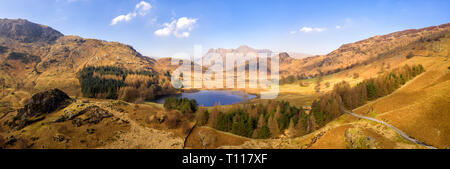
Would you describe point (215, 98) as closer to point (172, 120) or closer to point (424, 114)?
point (172, 120)

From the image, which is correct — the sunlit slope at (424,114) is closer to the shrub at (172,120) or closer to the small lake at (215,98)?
the shrub at (172,120)

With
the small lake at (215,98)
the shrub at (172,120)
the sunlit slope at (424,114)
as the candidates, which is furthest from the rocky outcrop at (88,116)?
the sunlit slope at (424,114)

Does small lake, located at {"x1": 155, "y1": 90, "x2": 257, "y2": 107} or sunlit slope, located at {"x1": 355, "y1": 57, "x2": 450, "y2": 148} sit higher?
sunlit slope, located at {"x1": 355, "y1": 57, "x2": 450, "y2": 148}

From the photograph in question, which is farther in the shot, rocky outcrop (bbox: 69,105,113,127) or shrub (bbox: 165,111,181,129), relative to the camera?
shrub (bbox: 165,111,181,129)

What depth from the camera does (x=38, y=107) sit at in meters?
51.2

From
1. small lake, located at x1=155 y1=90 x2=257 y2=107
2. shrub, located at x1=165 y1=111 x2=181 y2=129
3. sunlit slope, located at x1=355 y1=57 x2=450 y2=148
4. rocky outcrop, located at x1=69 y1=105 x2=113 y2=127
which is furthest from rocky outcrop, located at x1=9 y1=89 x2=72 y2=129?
sunlit slope, located at x1=355 y1=57 x2=450 y2=148

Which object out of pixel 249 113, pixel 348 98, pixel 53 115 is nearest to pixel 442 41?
pixel 348 98

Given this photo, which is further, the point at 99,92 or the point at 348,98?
the point at 99,92

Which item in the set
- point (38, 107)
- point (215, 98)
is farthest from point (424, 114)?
point (215, 98)

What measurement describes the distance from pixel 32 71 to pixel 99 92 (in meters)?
143

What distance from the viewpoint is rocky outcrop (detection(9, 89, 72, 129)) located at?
1826 inches

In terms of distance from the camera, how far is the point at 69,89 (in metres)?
121

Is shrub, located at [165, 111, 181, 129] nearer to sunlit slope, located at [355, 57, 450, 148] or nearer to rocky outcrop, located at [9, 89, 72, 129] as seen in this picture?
rocky outcrop, located at [9, 89, 72, 129]
